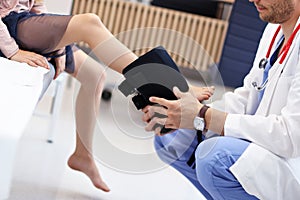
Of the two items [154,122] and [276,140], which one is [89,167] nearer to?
[154,122]

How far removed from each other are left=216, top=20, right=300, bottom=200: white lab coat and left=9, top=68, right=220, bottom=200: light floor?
480 mm

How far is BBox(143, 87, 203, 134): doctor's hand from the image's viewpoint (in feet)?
5.58

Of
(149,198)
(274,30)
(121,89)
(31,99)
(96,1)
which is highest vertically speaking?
(274,30)

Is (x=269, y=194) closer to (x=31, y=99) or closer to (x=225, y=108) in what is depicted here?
(x=225, y=108)

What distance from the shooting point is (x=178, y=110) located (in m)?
1.71

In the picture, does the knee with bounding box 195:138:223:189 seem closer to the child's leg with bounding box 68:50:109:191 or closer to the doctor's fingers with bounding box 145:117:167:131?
the doctor's fingers with bounding box 145:117:167:131

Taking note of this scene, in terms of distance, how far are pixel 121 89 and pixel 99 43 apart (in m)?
0.19

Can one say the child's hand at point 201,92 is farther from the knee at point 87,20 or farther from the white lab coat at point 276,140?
the knee at point 87,20

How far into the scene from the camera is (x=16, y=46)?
1.84m

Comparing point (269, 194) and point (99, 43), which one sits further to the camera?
point (99, 43)

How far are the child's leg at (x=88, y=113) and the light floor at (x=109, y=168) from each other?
5 cm

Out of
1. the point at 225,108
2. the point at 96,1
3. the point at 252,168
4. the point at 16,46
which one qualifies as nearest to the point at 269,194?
the point at 252,168

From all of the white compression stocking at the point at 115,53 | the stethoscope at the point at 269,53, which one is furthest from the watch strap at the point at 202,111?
the white compression stocking at the point at 115,53

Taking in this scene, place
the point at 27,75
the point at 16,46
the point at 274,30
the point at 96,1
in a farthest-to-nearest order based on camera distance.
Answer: the point at 96,1 → the point at 274,30 → the point at 16,46 → the point at 27,75
